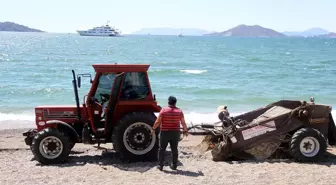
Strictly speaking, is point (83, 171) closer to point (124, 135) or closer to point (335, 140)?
point (124, 135)

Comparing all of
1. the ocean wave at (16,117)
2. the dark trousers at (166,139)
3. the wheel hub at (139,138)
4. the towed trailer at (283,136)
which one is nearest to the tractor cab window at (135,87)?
the wheel hub at (139,138)

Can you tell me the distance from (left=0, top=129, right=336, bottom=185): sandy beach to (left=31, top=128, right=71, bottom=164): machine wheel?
0.59 feet

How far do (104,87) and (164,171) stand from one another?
2075mm

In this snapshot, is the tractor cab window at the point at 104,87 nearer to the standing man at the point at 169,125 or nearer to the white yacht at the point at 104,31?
the standing man at the point at 169,125

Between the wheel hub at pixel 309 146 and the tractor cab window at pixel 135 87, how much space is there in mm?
3186

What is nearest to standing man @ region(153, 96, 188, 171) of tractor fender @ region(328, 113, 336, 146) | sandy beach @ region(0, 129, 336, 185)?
sandy beach @ region(0, 129, 336, 185)

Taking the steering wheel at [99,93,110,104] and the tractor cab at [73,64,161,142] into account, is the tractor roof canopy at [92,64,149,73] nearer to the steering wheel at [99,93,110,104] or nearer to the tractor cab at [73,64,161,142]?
the tractor cab at [73,64,161,142]

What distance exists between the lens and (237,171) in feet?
28.6

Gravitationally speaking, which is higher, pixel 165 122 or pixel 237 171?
pixel 165 122

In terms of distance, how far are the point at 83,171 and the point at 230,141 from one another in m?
2.87

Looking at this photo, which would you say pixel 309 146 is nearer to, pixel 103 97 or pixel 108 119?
pixel 108 119

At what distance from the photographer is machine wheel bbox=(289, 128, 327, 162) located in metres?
9.38

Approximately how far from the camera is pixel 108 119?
9383 mm

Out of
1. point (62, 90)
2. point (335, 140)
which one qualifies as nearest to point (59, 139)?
point (335, 140)
